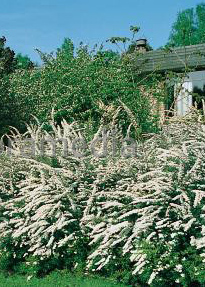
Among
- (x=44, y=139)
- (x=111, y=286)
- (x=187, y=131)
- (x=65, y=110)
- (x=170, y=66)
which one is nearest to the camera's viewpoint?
(x=111, y=286)

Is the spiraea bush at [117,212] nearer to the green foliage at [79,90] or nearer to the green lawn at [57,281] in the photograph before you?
the green lawn at [57,281]

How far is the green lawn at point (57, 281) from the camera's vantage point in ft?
20.7

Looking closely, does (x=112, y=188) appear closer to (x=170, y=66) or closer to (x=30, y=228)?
(x=30, y=228)

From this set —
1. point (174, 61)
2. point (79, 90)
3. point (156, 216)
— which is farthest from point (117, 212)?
point (174, 61)

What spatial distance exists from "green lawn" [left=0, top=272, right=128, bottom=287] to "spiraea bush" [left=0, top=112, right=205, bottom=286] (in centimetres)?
14

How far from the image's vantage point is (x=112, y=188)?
22.9 feet

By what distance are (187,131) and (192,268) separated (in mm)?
2342

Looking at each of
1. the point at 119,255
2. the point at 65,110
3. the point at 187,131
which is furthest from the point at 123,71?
the point at 119,255

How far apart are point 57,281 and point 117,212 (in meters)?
1.04

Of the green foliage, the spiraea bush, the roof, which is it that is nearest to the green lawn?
the spiraea bush

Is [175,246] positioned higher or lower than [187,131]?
lower

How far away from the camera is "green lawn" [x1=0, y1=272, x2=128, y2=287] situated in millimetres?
6320

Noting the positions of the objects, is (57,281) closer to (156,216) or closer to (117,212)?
(117,212)

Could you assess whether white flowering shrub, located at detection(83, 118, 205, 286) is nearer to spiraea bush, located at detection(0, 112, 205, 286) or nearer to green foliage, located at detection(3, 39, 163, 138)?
spiraea bush, located at detection(0, 112, 205, 286)
